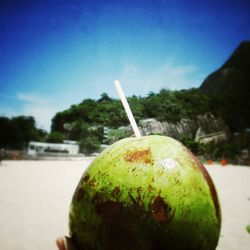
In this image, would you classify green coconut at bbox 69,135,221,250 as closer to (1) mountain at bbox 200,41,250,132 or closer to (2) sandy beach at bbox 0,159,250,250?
(2) sandy beach at bbox 0,159,250,250

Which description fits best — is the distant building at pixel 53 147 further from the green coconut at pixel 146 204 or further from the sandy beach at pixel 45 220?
the green coconut at pixel 146 204

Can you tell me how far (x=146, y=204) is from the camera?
1.38 m

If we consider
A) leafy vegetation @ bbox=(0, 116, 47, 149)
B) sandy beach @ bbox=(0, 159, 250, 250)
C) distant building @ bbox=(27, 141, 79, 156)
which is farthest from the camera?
leafy vegetation @ bbox=(0, 116, 47, 149)

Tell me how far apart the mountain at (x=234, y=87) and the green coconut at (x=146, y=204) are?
57850 mm

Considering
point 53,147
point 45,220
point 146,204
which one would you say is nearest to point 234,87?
point 53,147

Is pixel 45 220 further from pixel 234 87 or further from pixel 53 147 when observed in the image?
pixel 234 87

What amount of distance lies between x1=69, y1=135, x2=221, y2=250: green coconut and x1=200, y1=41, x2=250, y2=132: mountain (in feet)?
190

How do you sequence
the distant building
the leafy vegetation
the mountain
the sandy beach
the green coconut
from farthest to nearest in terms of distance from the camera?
1. the leafy vegetation
2. the distant building
3. the mountain
4. the sandy beach
5. the green coconut

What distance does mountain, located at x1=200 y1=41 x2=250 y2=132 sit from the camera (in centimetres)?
5766

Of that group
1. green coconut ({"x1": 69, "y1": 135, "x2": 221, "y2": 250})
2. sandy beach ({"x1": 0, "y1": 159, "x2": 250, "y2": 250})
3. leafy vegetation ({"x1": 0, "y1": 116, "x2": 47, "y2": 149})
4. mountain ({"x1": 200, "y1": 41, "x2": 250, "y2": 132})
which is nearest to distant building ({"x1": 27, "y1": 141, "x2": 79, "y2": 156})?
leafy vegetation ({"x1": 0, "y1": 116, "x2": 47, "y2": 149})

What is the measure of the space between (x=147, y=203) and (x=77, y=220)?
1.27ft

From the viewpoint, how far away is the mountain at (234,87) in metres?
Result: 57.7

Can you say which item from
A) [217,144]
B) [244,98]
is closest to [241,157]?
[217,144]

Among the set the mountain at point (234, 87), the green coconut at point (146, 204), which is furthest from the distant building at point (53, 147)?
the green coconut at point (146, 204)
